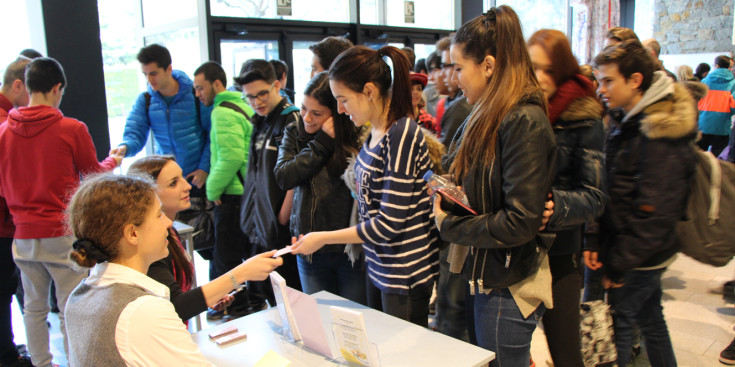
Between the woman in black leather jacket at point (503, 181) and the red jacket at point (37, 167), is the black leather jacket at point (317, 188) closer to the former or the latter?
the woman in black leather jacket at point (503, 181)

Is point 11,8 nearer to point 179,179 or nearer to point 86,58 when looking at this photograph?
point 86,58

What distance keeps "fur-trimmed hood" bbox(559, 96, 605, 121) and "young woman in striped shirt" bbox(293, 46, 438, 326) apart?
49 cm

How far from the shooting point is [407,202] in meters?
1.71

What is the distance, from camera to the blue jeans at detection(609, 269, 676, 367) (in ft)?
6.43

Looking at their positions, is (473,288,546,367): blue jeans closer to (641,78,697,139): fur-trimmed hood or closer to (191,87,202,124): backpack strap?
(641,78,697,139): fur-trimmed hood

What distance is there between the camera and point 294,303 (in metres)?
1.51

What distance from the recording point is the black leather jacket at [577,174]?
148cm

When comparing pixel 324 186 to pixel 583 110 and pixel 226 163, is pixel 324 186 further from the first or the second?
pixel 226 163

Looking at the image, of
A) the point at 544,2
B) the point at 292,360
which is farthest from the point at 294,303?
the point at 544,2

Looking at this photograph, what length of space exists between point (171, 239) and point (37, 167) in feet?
4.25

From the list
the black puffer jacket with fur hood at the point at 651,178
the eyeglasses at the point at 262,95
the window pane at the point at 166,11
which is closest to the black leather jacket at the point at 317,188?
the eyeglasses at the point at 262,95

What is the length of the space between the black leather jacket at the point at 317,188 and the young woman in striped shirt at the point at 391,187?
37 centimetres

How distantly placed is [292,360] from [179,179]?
2.79ft

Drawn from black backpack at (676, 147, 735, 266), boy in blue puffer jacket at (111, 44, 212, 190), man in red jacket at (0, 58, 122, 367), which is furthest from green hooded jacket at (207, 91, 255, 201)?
black backpack at (676, 147, 735, 266)
